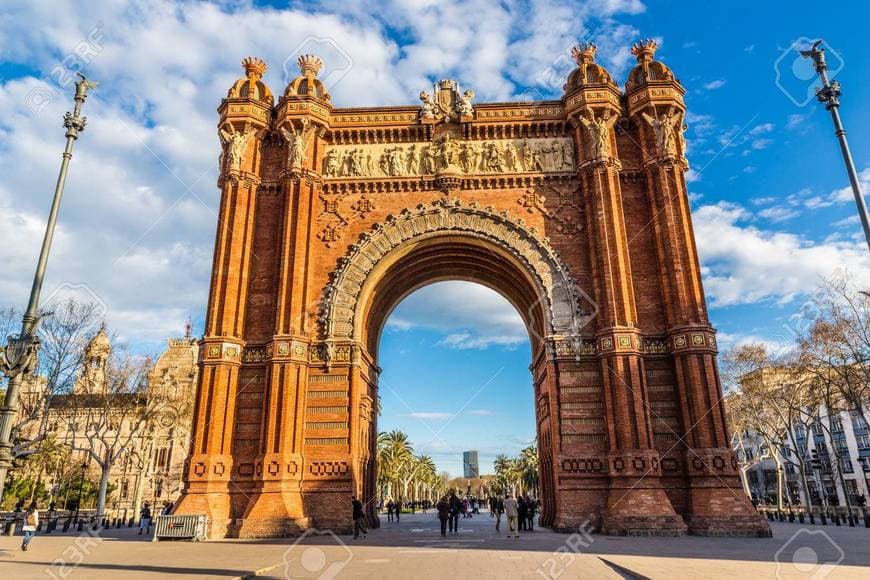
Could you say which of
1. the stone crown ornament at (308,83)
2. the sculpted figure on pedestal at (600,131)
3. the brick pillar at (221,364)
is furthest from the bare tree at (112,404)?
the sculpted figure on pedestal at (600,131)

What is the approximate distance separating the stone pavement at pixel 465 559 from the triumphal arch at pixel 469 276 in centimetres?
270

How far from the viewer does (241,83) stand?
24031 millimetres

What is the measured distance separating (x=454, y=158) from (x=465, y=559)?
16.3 meters

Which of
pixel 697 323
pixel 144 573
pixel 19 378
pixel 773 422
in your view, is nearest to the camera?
pixel 19 378

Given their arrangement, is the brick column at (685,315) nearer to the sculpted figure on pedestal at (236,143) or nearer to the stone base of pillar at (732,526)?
the stone base of pillar at (732,526)

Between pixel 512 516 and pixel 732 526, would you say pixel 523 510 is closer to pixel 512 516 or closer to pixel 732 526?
pixel 512 516

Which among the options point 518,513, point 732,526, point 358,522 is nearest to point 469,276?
point 518,513

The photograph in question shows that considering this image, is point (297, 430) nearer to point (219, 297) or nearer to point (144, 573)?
point (219, 297)

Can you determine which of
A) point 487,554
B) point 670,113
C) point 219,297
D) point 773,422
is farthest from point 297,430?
point 773,422

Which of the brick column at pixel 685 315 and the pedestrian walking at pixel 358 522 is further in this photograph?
the pedestrian walking at pixel 358 522

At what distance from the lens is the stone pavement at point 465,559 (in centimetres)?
950

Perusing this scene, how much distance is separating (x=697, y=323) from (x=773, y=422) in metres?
24.6

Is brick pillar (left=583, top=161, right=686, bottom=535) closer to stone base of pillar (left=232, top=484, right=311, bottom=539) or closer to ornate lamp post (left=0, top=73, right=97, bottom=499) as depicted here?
stone base of pillar (left=232, top=484, right=311, bottom=539)

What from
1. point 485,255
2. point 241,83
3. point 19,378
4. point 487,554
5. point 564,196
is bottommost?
point 487,554
